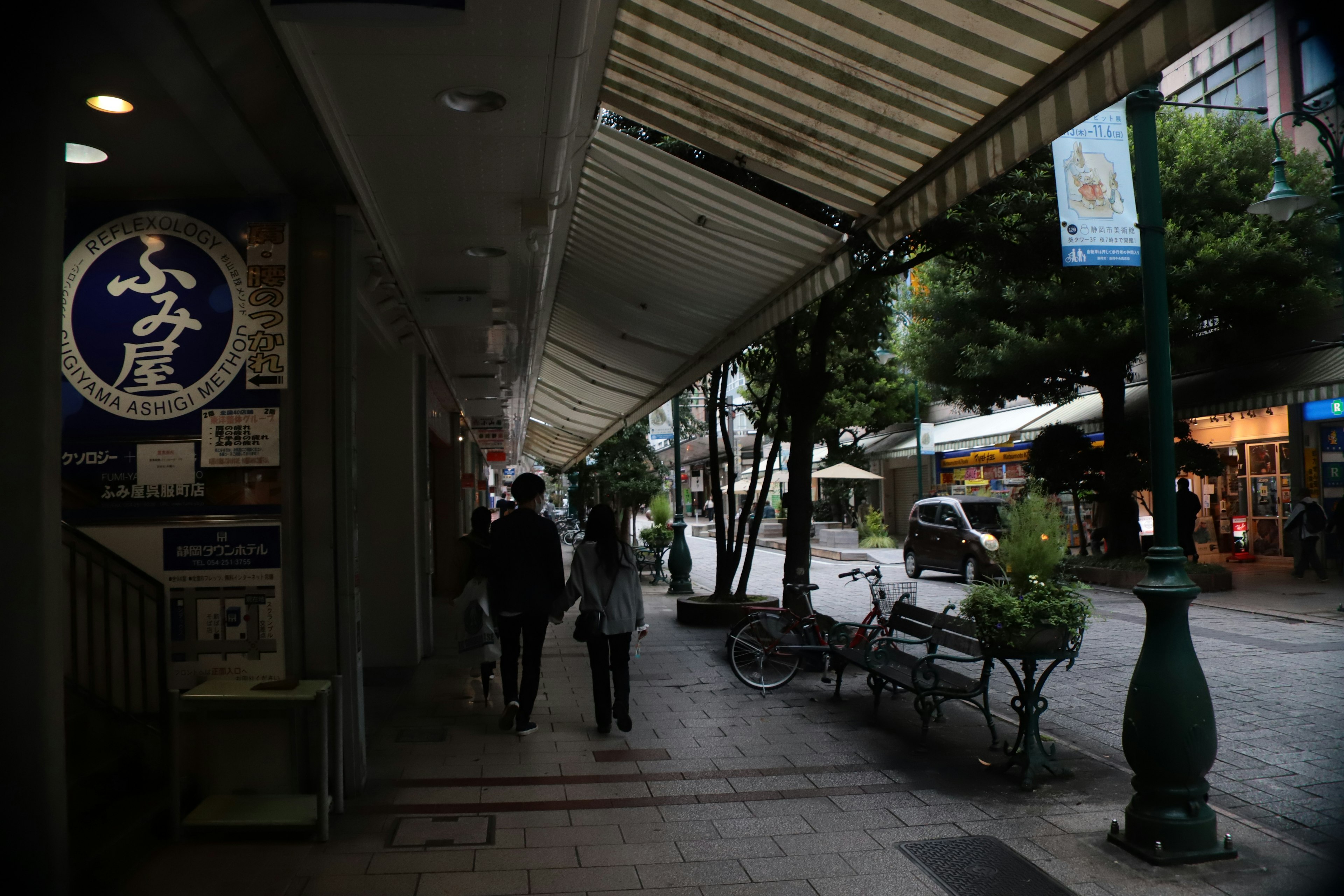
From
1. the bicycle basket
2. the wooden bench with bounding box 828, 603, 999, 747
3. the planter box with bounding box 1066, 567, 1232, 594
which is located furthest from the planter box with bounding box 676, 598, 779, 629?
the planter box with bounding box 1066, 567, 1232, 594

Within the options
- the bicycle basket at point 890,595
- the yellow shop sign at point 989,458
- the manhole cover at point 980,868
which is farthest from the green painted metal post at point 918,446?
the manhole cover at point 980,868

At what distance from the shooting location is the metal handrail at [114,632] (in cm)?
475

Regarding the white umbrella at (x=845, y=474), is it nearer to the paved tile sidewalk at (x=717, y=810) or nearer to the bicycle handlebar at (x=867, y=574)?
the bicycle handlebar at (x=867, y=574)

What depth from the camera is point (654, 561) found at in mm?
20500

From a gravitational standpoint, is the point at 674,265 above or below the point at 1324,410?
above

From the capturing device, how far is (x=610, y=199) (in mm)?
6359

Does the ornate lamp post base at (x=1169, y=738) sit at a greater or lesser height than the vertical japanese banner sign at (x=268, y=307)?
lesser

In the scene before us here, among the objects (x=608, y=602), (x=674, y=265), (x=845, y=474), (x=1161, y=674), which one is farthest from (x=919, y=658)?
(x=845, y=474)

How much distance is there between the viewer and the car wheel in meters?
18.4

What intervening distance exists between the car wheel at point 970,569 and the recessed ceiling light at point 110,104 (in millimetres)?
16170

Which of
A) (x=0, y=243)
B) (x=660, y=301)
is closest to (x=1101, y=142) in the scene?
(x=660, y=301)

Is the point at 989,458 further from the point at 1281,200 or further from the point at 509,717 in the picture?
the point at 509,717

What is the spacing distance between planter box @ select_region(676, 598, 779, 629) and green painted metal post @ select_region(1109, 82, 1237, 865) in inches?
298

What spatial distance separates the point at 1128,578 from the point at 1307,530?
9.26 feet
